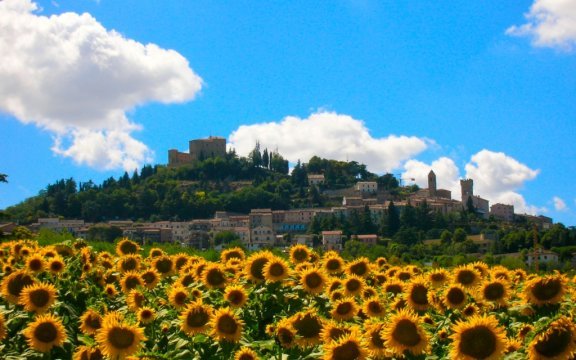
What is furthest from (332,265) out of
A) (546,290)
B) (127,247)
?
(127,247)

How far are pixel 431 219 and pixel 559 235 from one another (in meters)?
44.9

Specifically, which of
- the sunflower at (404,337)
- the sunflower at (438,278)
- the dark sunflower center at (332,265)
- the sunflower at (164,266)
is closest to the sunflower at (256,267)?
the dark sunflower center at (332,265)

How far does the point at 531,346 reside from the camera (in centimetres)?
379

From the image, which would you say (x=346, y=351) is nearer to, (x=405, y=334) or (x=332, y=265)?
(x=405, y=334)

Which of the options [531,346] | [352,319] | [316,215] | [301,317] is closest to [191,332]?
[301,317]

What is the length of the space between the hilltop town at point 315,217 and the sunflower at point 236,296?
86.0 meters

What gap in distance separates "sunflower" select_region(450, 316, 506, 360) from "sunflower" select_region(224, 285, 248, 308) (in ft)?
6.39

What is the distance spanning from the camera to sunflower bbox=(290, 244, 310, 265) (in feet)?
23.1

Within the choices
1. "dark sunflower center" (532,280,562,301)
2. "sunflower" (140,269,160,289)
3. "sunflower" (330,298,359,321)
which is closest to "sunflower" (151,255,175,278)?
"sunflower" (140,269,160,289)

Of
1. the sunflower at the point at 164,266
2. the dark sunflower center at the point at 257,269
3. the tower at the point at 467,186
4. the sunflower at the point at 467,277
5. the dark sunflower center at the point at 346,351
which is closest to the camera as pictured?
the dark sunflower center at the point at 346,351

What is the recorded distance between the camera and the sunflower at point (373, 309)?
5398 mm

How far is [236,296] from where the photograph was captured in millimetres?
5441

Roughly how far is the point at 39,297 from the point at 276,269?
165 centimetres

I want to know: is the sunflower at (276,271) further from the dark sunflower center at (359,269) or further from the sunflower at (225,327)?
the dark sunflower center at (359,269)
